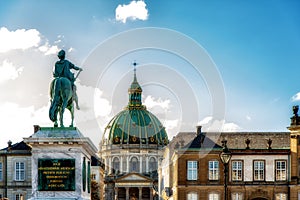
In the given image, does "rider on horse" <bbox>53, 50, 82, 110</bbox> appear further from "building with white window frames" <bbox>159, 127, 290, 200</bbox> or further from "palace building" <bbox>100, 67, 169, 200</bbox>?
"palace building" <bbox>100, 67, 169, 200</bbox>

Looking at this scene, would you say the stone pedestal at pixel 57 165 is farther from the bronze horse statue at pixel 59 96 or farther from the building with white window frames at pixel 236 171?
the building with white window frames at pixel 236 171

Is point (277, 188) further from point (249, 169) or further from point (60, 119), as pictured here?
point (60, 119)

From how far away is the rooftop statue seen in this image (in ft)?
93.6

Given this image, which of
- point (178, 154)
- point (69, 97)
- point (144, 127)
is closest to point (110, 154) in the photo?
point (144, 127)

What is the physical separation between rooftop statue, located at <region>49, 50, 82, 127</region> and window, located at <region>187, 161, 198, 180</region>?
4577cm

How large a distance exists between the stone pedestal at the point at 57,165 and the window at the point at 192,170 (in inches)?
1844

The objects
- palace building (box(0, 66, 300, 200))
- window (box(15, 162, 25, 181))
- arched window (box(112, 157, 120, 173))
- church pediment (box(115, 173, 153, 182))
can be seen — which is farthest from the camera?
arched window (box(112, 157, 120, 173))

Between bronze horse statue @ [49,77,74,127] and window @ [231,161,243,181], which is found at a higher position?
bronze horse statue @ [49,77,74,127]

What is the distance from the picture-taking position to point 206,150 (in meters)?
74.2

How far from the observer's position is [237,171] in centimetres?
7462

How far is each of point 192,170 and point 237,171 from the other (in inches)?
197

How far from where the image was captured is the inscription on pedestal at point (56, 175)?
2725cm

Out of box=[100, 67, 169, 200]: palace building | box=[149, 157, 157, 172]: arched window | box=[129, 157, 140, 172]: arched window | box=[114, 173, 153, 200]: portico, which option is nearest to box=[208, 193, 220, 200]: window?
box=[100, 67, 169, 200]: palace building

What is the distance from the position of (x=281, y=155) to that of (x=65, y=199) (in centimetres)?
5105
